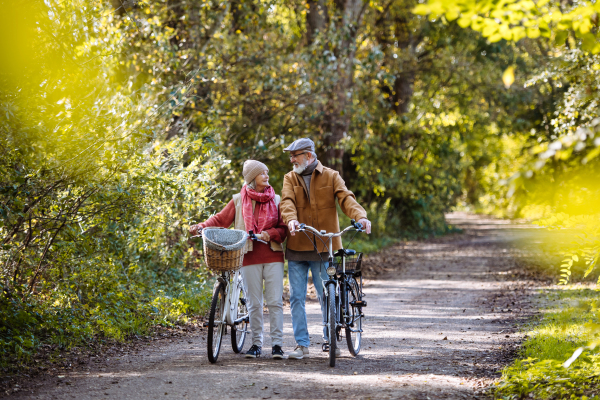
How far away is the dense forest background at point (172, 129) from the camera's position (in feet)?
19.1

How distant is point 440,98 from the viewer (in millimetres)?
24516

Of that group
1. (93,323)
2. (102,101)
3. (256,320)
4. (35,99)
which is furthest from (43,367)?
(102,101)

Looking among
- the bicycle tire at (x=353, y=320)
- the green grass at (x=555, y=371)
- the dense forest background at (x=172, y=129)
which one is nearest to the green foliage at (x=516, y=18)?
the dense forest background at (x=172, y=129)

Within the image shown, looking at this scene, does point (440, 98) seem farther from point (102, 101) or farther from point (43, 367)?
point (43, 367)

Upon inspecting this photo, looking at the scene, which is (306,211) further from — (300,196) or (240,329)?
(240,329)

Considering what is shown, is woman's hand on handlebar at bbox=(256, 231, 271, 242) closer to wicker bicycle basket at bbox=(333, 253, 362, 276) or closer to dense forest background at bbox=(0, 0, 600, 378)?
wicker bicycle basket at bbox=(333, 253, 362, 276)

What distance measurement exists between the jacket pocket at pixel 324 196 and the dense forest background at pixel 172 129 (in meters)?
1.80

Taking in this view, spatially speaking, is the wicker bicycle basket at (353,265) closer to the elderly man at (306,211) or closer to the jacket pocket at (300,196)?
the elderly man at (306,211)

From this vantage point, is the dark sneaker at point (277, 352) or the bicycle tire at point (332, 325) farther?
the dark sneaker at point (277, 352)

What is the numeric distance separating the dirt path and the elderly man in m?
0.59

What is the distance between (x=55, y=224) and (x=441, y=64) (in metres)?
18.7

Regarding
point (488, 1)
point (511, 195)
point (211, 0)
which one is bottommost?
point (511, 195)

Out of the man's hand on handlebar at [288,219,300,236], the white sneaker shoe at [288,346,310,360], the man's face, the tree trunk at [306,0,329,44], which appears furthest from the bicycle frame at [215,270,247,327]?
the tree trunk at [306,0,329,44]

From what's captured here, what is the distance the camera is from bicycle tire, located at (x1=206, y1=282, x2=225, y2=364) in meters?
6.25
